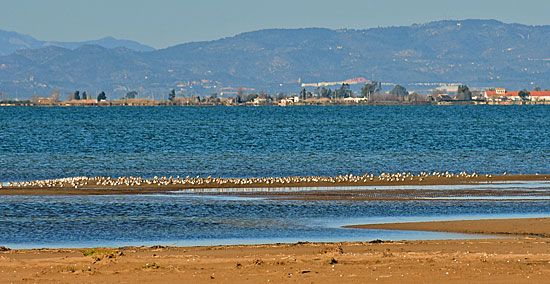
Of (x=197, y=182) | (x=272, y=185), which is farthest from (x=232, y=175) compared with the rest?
(x=272, y=185)

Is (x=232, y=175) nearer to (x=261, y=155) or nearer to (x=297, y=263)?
(x=261, y=155)

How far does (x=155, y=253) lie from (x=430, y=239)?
21.8 feet

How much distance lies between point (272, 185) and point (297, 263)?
64.2 feet

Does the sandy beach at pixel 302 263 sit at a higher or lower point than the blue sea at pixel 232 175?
higher

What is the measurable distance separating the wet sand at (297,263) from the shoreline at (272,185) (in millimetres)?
12519

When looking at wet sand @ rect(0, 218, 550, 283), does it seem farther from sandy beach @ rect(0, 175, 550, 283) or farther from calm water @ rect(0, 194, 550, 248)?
calm water @ rect(0, 194, 550, 248)

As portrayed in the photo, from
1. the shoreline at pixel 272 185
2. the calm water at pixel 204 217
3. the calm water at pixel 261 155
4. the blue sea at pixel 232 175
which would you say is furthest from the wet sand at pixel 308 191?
the calm water at pixel 261 155

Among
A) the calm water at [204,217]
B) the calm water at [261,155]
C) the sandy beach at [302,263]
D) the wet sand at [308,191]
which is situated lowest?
the calm water at [261,155]

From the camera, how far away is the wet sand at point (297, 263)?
1589 centimetres

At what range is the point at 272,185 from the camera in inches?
1447

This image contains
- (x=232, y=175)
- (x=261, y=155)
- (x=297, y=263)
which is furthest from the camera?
(x=261, y=155)

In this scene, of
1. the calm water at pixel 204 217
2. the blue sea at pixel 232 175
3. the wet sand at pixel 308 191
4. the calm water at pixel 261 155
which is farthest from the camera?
the calm water at pixel 261 155

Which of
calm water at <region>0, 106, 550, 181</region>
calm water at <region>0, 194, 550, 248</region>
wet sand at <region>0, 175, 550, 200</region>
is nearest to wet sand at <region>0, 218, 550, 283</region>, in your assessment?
calm water at <region>0, 194, 550, 248</region>

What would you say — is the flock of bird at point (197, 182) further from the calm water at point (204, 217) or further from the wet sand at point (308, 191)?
the calm water at point (204, 217)
